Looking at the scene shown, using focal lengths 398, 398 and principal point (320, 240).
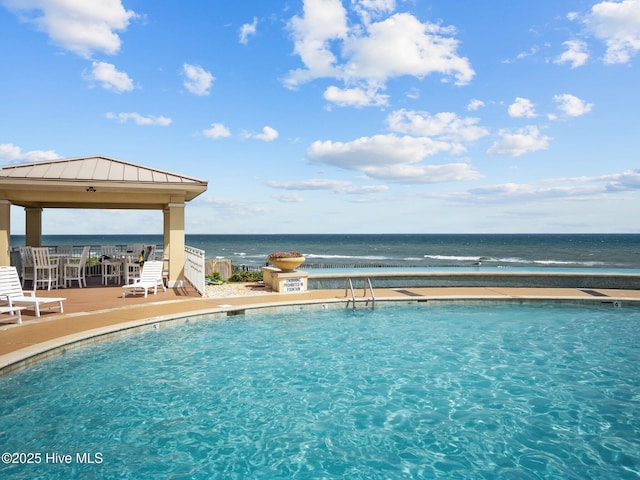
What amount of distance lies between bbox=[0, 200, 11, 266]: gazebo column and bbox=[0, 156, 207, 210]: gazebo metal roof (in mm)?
247

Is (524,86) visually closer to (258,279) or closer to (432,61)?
(432,61)

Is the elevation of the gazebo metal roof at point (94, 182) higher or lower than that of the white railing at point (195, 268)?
higher

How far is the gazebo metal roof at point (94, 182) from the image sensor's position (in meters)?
10.9

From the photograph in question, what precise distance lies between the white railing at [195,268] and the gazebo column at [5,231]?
16.2 feet

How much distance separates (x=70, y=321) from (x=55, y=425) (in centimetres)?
407

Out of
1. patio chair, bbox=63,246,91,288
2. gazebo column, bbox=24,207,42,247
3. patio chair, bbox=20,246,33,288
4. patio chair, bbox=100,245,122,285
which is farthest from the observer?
gazebo column, bbox=24,207,42,247

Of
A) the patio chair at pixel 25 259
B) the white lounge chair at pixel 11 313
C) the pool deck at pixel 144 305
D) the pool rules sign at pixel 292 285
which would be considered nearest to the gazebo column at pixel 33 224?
the patio chair at pixel 25 259

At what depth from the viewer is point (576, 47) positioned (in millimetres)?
10594

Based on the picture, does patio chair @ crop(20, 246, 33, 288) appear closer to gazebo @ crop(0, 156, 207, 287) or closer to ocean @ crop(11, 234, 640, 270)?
gazebo @ crop(0, 156, 207, 287)

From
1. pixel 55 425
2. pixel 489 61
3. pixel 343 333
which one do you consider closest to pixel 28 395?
pixel 55 425

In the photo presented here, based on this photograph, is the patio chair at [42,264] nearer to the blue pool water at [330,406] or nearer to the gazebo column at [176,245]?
the gazebo column at [176,245]

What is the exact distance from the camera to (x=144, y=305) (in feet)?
31.2

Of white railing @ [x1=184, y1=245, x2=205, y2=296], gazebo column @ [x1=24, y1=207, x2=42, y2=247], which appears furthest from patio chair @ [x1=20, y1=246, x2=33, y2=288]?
white railing @ [x1=184, y1=245, x2=205, y2=296]

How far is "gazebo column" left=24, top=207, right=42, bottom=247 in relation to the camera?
1523 cm
